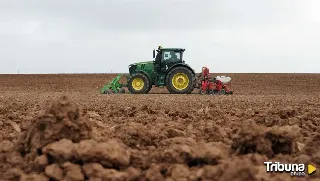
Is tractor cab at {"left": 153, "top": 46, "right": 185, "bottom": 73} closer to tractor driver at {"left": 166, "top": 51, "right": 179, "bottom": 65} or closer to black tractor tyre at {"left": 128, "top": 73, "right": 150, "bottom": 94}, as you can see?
tractor driver at {"left": 166, "top": 51, "right": 179, "bottom": 65}

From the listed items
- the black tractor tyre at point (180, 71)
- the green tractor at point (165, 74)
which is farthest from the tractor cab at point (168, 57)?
the black tractor tyre at point (180, 71)

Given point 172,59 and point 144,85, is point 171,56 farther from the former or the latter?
point 144,85

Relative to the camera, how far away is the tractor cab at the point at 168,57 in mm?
19281

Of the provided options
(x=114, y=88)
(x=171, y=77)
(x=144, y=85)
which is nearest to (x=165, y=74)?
(x=171, y=77)

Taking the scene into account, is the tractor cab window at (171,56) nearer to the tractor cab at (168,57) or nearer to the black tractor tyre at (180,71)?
the tractor cab at (168,57)

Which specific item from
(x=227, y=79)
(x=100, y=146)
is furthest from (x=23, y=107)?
(x=227, y=79)

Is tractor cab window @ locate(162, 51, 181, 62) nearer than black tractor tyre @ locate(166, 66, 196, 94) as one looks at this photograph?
No

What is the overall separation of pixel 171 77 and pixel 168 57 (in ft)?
3.43

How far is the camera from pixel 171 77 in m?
18.8

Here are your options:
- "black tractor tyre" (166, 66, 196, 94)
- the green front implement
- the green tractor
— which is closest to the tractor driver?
the green tractor

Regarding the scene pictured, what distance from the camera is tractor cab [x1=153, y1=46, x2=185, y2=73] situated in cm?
1928

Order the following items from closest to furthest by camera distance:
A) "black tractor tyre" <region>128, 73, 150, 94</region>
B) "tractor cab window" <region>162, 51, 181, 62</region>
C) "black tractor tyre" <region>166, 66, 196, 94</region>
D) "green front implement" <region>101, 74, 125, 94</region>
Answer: "black tractor tyre" <region>166, 66, 196, 94</region>, "black tractor tyre" <region>128, 73, 150, 94</region>, "tractor cab window" <region>162, 51, 181, 62</region>, "green front implement" <region>101, 74, 125, 94</region>

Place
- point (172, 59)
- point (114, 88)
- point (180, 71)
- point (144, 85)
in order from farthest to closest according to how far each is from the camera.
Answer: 1. point (114, 88)
2. point (172, 59)
3. point (144, 85)
4. point (180, 71)

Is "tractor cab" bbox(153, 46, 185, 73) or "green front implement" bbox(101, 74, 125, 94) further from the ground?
"tractor cab" bbox(153, 46, 185, 73)
